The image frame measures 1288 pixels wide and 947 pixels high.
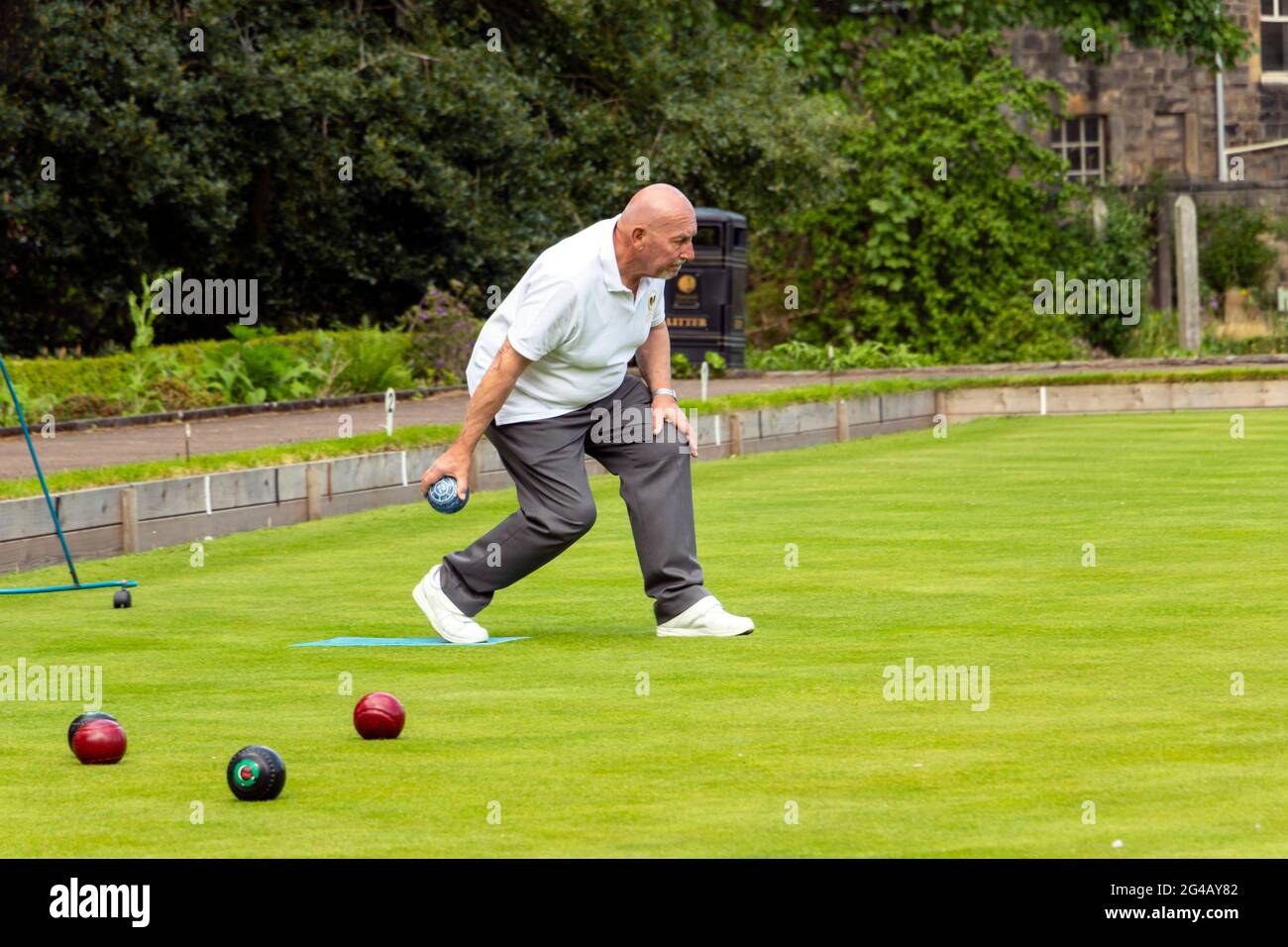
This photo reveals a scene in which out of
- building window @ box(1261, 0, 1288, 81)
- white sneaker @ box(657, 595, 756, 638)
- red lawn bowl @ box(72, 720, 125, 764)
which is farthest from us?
building window @ box(1261, 0, 1288, 81)

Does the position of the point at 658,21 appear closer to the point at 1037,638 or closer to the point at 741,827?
Result: the point at 1037,638

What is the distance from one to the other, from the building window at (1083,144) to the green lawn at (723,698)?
89.3 ft

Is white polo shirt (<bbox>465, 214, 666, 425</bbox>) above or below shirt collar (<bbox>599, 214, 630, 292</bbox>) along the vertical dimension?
below

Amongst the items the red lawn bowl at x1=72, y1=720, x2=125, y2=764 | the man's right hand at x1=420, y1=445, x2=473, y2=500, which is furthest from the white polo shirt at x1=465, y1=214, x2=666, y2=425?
the red lawn bowl at x1=72, y1=720, x2=125, y2=764

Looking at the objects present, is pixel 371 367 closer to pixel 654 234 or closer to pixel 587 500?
pixel 587 500

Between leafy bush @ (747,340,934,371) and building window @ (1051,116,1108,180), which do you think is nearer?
leafy bush @ (747,340,934,371)

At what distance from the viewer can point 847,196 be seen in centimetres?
3145

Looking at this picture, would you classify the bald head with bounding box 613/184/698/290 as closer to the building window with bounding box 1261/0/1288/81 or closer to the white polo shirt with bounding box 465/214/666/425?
the white polo shirt with bounding box 465/214/666/425

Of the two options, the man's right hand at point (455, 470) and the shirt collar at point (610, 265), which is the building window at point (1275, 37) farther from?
the man's right hand at point (455, 470)

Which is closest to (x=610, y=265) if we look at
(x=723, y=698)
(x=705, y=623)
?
(x=705, y=623)

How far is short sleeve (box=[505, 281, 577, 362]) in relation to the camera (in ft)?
25.9

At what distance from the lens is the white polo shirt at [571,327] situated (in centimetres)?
791
